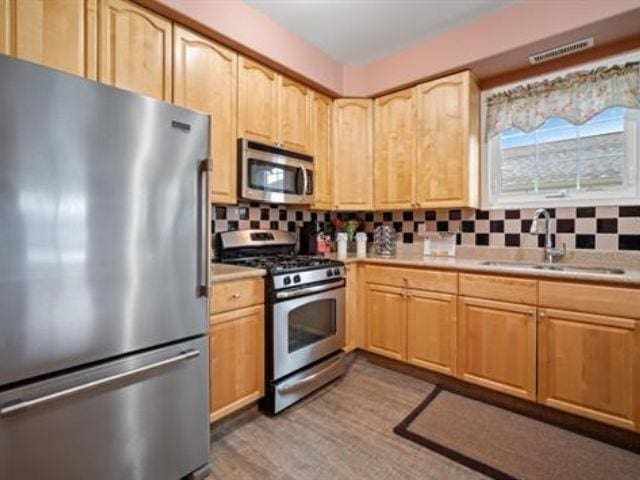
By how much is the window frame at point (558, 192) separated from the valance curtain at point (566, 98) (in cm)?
5

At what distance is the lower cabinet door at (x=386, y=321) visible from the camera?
2.50m

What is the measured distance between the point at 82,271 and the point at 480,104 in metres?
2.86

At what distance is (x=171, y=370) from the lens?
4.47ft

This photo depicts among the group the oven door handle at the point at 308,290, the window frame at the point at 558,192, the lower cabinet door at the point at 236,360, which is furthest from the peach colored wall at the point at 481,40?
the lower cabinet door at the point at 236,360

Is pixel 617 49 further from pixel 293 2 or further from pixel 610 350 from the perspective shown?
pixel 293 2

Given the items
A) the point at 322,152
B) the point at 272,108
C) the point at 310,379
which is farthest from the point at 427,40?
the point at 310,379

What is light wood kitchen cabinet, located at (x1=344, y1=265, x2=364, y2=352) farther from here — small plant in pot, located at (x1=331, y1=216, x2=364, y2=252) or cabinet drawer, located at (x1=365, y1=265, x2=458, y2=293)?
small plant in pot, located at (x1=331, y1=216, x2=364, y2=252)

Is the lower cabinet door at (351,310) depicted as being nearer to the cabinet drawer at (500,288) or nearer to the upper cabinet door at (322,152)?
the upper cabinet door at (322,152)

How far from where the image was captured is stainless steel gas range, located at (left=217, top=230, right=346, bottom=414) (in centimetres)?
194

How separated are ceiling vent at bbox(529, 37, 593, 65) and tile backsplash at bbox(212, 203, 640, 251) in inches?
40.2

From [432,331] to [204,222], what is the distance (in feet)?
5.64

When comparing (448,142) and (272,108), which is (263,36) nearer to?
(272,108)

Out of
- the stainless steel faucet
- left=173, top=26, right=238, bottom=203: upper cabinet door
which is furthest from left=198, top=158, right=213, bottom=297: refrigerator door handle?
the stainless steel faucet

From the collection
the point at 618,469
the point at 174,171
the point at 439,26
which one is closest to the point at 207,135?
the point at 174,171
